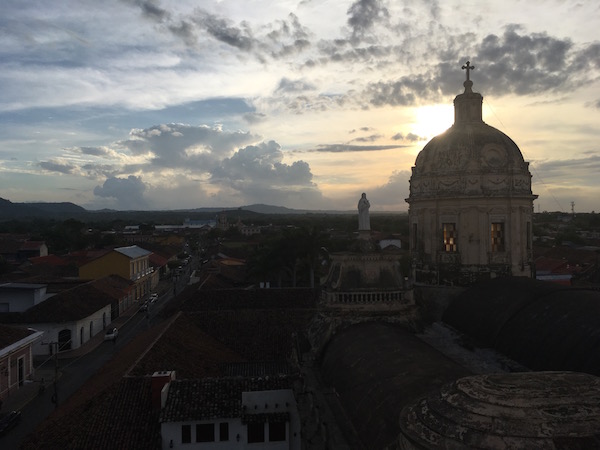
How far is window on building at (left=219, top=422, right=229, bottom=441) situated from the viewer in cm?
1611

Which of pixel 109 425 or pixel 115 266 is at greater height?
pixel 115 266

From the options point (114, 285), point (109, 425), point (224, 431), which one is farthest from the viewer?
point (114, 285)

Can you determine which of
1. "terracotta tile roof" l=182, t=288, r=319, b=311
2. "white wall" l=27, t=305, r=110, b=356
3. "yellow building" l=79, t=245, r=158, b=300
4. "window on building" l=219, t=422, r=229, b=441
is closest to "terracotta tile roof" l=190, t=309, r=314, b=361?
"terracotta tile roof" l=182, t=288, r=319, b=311

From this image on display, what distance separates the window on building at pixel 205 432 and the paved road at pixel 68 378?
248 inches

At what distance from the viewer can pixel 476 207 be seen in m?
21.1

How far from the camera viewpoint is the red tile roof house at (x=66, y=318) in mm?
35438

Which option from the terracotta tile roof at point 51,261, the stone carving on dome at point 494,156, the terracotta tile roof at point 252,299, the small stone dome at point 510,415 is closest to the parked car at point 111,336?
the terracotta tile roof at point 252,299

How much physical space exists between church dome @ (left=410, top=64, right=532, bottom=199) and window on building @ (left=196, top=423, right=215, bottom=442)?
41.8 ft

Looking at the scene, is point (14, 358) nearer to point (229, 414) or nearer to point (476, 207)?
point (229, 414)

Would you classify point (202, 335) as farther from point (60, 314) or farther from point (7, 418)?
point (60, 314)

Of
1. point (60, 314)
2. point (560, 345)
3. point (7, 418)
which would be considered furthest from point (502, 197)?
point (60, 314)

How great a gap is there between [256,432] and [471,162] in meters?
13.4

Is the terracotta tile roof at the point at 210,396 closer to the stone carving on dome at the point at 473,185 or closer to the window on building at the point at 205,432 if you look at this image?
the window on building at the point at 205,432

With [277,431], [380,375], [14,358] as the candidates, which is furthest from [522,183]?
[14,358]
